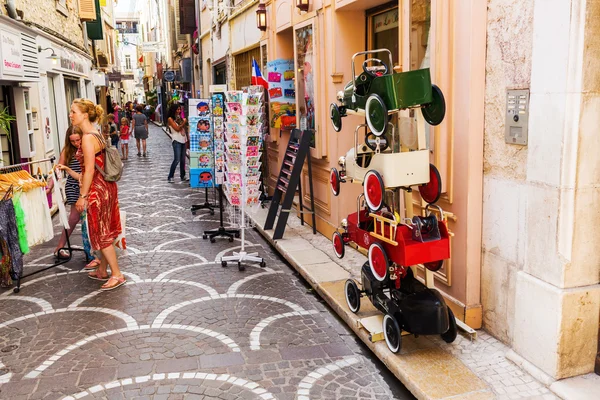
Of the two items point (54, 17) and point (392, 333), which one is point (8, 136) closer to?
point (54, 17)

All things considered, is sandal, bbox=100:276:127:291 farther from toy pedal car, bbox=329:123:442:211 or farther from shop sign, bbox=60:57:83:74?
shop sign, bbox=60:57:83:74

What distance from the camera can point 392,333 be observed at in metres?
4.19

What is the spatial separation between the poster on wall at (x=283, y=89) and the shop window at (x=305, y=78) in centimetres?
42

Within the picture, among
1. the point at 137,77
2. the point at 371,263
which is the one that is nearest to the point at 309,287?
the point at 371,263

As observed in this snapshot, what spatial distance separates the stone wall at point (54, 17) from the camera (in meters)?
11.2

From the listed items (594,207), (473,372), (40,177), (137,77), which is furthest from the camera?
(137,77)

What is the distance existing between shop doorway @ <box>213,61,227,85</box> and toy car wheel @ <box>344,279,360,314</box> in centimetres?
1357

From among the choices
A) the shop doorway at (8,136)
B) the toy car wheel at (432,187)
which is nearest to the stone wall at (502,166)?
the toy car wheel at (432,187)

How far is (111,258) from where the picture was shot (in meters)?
6.11

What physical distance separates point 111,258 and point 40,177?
58.8 inches

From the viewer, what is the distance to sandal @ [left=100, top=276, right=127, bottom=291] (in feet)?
19.9

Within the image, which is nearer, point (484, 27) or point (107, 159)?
point (484, 27)

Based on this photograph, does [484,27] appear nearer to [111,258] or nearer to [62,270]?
Answer: [111,258]

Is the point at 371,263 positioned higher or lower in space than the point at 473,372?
Result: higher
